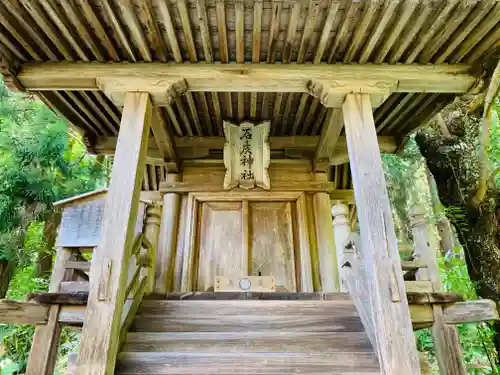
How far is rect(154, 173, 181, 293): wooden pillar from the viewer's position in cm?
497

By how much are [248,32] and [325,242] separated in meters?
3.11

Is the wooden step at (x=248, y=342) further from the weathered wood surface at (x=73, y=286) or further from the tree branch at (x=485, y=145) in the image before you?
the tree branch at (x=485, y=145)

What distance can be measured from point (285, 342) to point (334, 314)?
62cm

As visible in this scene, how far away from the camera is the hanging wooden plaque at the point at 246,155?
5242mm

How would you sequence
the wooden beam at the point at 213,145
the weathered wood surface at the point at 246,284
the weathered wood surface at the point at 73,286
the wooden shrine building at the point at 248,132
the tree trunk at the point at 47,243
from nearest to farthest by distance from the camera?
1. the wooden shrine building at the point at 248,132
2. the weathered wood surface at the point at 73,286
3. the weathered wood surface at the point at 246,284
4. the wooden beam at the point at 213,145
5. the tree trunk at the point at 47,243

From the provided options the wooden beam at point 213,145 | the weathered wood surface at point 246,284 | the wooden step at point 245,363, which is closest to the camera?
the wooden step at point 245,363

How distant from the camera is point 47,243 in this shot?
7887 millimetres

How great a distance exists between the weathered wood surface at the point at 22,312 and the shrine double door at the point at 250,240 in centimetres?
227

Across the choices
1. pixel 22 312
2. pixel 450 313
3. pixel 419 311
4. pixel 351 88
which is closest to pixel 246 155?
pixel 351 88

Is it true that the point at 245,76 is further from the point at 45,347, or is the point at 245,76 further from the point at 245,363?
the point at 45,347

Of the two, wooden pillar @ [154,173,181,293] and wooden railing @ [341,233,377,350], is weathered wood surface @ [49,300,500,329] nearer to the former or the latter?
wooden railing @ [341,233,377,350]

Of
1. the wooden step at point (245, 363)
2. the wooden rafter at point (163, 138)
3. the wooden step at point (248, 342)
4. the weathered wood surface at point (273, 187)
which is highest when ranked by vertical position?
the wooden rafter at point (163, 138)

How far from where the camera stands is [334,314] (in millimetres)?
3305

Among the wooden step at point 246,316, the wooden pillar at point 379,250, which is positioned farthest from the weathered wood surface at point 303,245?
the wooden pillar at point 379,250
